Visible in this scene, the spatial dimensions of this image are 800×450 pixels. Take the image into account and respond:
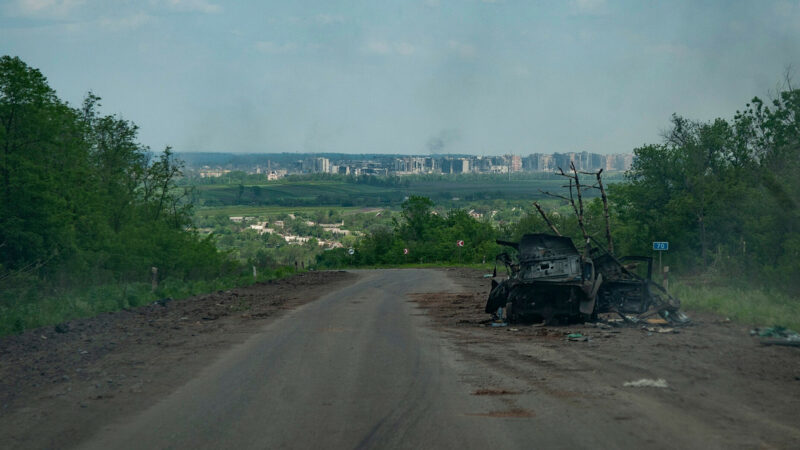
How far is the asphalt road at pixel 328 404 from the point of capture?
7484 millimetres

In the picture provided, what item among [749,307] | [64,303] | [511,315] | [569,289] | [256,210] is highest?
[256,210]

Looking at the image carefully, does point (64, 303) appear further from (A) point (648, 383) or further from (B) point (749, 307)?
(B) point (749, 307)

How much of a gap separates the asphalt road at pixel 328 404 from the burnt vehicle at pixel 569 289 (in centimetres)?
361

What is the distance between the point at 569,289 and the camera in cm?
1789

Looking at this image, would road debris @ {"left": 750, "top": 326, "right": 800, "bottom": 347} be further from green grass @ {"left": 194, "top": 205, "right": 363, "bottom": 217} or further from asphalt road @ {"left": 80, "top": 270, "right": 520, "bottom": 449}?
green grass @ {"left": 194, "top": 205, "right": 363, "bottom": 217}

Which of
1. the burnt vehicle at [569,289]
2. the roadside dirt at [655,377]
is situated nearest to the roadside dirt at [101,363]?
the roadside dirt at [655,377]

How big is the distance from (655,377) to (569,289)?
23.8 feet

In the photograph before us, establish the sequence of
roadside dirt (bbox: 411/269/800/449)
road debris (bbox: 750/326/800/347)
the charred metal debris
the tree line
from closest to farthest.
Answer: roadside dirt (bbox: 411/269/800/449) → road debris (bbox: 750/326/800/347) → the charred metal debris → the tree line

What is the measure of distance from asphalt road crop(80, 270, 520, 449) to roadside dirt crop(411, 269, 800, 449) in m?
0.57

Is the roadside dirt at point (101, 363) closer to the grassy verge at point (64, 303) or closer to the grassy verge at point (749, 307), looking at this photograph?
the grassy verge at point (64, 303)

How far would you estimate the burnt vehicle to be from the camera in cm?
1775

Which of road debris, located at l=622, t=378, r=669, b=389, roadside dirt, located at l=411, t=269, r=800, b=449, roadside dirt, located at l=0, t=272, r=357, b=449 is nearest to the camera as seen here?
roadside dirt, located at l=411, t=269, r=800, b=449

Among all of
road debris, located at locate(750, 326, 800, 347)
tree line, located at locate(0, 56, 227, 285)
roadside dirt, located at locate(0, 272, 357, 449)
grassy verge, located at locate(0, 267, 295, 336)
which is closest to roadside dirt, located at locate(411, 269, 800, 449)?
road debris, located at locate(750, 326, 800, 347)

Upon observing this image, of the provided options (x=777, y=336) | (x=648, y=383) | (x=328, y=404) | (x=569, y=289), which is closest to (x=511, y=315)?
(x=569, y=289)
